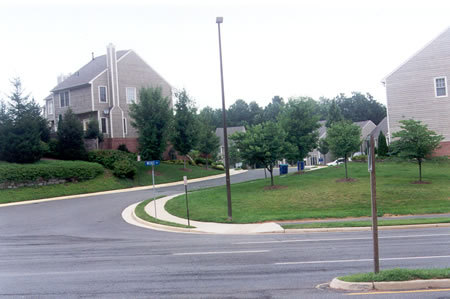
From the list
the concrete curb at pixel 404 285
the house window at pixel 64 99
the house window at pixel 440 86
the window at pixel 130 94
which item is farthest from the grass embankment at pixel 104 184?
the concrete curb at pixel 404 285

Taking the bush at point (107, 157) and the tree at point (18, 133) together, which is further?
the bush at point (107, 157)

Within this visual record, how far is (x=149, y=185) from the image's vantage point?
39219 mm

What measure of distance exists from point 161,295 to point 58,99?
47.7 meters

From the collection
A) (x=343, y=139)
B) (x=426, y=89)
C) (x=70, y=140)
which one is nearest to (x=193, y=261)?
(x=343, y=139)

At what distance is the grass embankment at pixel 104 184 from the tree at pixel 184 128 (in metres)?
2.55

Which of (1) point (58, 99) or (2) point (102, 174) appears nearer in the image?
(2) point (102, 174)

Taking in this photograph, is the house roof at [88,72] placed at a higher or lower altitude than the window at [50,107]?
higher

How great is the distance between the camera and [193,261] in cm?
1146

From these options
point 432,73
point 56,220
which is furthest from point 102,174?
point 432,73

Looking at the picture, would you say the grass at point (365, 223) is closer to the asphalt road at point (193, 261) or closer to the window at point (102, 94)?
the asphalt road at point (193, 261)

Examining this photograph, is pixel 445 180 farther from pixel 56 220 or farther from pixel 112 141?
pixel 112 141

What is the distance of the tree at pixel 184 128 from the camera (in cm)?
4622

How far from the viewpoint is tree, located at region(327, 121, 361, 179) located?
29.1 m

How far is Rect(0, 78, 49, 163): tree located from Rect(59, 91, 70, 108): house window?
40.1 feet
